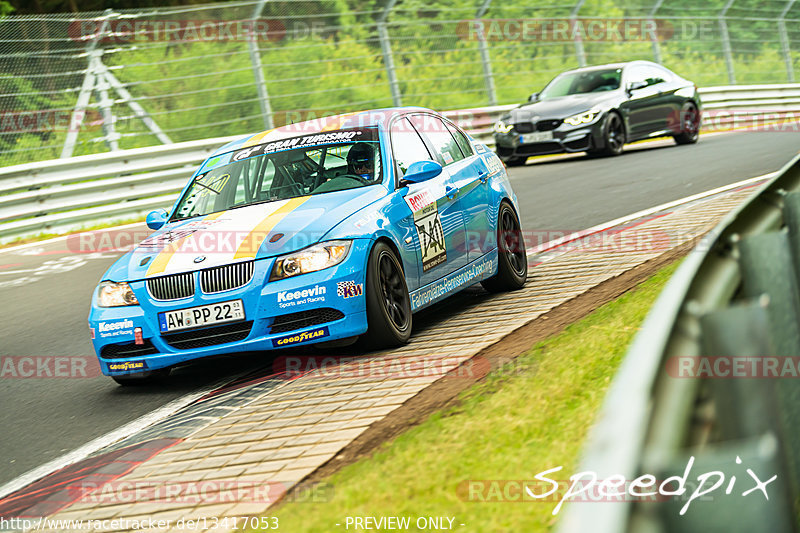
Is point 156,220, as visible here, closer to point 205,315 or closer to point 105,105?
point 205,315

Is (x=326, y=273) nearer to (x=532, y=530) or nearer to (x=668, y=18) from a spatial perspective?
(x=532, y=530)

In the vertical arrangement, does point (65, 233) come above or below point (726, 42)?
below

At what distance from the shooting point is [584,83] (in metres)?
21.0

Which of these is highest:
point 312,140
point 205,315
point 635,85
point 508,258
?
point 312,140

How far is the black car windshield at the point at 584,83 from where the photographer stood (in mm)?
20812

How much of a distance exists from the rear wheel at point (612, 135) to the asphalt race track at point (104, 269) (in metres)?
0.31

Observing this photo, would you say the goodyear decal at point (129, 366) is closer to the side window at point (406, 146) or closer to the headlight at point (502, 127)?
the side window at point (406, 146)

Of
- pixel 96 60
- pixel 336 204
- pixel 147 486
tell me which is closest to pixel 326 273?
pixel 336 204

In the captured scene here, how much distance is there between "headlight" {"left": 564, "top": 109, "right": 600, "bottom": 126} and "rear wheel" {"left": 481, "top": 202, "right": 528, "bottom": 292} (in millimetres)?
11145

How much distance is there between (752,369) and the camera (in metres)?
2.71

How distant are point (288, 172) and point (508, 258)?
76.9 inches

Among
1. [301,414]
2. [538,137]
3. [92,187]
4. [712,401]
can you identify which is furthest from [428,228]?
[538,137]

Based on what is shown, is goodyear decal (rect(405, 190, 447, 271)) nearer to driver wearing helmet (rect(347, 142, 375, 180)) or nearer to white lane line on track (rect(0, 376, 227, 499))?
driver wearing helmet (rect(347, 142, 375, 180))

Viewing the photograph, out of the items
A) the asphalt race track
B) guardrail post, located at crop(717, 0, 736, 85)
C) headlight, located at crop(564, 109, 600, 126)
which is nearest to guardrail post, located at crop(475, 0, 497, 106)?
the asphalt race track
